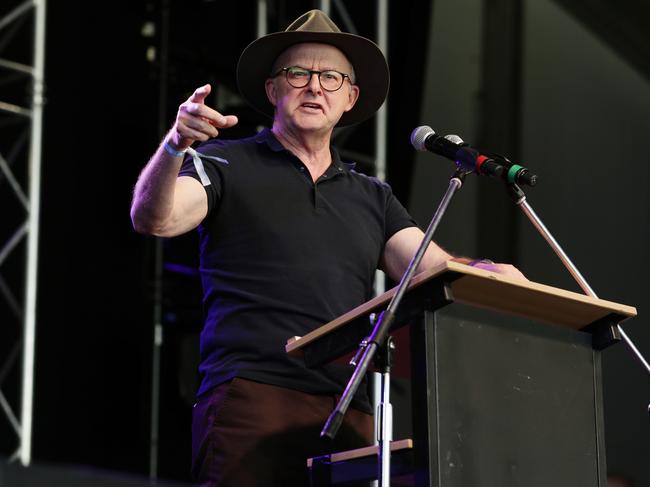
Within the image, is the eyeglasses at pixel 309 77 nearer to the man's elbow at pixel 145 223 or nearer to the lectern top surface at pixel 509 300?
the man's elbow at pixel 145 223

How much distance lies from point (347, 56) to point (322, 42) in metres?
0.11

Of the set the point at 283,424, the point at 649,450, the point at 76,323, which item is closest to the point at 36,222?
the point at 76,323

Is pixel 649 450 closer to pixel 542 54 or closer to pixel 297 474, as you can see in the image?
pixel 542 54

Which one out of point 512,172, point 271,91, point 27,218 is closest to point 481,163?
point 512,172

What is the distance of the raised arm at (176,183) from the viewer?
8.40 ft

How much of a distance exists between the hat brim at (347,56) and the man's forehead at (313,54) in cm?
2

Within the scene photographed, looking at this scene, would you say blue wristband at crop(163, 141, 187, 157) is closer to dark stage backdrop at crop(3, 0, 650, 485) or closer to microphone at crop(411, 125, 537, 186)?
microphone at crop(411, 125, 537, 186)

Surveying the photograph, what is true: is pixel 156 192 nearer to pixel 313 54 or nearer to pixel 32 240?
pixel 313 54

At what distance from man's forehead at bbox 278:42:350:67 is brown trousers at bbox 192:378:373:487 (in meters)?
1.03

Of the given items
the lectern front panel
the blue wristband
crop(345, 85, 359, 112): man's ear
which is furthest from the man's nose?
the lectern front panel

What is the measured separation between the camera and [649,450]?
574cm

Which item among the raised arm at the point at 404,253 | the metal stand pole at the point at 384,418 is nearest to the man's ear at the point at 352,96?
the raised arm at the point at 404,253

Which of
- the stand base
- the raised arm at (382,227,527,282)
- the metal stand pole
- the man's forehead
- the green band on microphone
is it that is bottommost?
the stand base

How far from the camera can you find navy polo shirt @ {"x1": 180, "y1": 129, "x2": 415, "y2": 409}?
3.02 metres
